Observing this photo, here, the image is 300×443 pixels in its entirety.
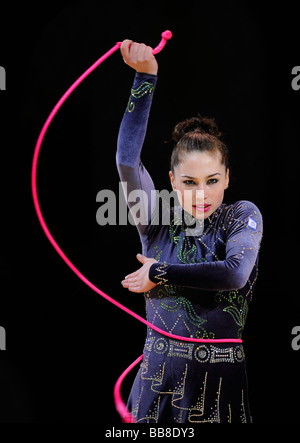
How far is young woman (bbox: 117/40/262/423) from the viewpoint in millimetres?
1601

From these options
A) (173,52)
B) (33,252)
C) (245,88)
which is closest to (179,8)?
(173,52)

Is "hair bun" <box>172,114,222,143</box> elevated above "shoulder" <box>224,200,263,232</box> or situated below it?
above

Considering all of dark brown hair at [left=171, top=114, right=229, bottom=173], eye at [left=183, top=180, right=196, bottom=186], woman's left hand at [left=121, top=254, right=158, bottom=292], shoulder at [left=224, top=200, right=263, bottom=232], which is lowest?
woman's left hand at [left=121, top=254, right=158, bottom=292]

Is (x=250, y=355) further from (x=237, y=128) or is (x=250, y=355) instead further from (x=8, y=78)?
(x=8, y=78)

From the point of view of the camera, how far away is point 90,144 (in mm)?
2189

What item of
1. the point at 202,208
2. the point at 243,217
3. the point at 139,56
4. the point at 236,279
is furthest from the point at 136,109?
the point at 236,279

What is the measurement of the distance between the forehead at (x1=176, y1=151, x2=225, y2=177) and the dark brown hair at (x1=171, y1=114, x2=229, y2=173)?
15 millimetres

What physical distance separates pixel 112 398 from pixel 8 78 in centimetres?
140

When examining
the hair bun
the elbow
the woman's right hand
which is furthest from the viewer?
the hair bun

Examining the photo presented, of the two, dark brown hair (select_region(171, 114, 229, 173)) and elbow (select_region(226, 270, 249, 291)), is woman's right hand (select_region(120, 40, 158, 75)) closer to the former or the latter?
dark brown hair (select_region(171, 114, 229, 173))

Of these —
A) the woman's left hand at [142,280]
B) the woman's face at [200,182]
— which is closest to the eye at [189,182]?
the woman's face at [200,182]

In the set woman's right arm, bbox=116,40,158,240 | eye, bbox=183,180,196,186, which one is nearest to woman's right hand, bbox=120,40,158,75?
woman's right arm, bbox=116,40,158,240

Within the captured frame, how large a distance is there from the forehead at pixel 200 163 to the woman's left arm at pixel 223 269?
20 centimetres

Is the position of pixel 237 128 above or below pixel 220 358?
above
